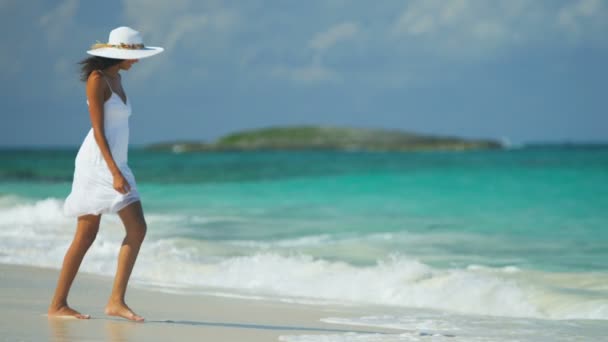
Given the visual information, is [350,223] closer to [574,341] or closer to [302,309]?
[302,309]

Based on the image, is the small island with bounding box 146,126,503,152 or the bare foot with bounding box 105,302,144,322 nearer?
the bare foot with bounding box 105,302,144,322

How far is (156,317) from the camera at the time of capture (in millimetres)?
5641

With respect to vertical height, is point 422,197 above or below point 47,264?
above

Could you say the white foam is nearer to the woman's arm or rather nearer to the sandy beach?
the sandy beach

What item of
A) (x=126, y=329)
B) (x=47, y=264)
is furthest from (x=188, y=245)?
(x=126, y=329)

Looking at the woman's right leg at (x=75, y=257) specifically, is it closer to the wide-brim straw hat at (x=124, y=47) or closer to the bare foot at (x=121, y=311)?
the bare foot at (x=121, y=311)

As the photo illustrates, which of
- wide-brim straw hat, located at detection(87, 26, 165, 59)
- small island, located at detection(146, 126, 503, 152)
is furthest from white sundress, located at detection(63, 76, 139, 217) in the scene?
small island, located at detection(146, 126, 503, 152)

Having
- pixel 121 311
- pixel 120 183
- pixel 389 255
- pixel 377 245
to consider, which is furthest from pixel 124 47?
pixel 377 245

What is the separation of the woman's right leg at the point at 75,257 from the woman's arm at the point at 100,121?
315 mm

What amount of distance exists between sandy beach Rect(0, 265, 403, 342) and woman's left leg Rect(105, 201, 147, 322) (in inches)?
3.0

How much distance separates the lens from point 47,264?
8.84 meters

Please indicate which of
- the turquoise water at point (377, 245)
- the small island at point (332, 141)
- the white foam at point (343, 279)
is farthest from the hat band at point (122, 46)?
the small island at point (332, 141)

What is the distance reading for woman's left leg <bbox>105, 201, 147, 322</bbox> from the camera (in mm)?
5094

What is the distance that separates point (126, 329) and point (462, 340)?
75.3 inches
